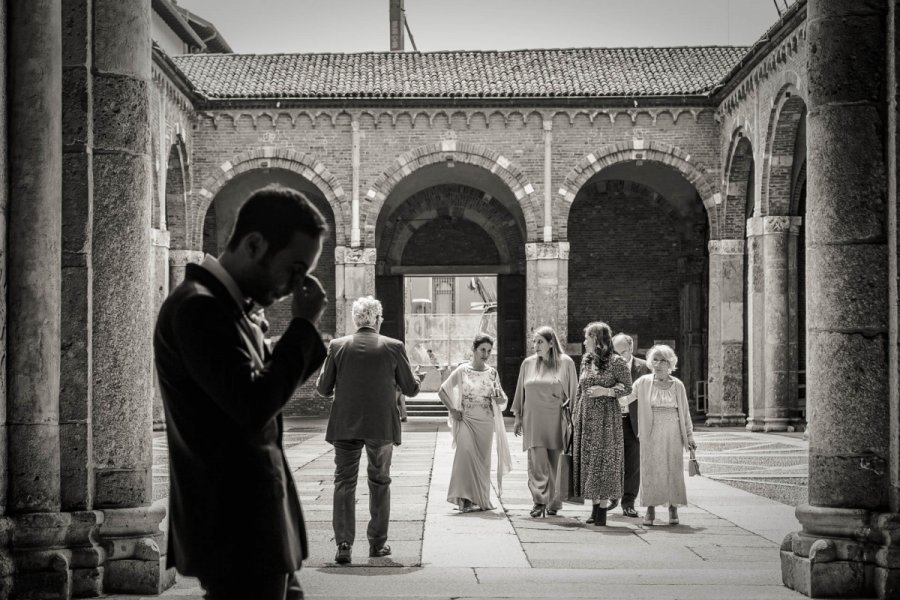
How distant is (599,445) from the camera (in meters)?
8.77

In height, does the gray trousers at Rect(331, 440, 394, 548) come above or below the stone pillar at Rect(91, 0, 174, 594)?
below

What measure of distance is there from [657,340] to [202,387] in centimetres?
2586

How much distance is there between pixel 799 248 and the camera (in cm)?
2297

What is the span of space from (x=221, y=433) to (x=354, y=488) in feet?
14.4

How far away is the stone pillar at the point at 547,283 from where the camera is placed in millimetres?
23172

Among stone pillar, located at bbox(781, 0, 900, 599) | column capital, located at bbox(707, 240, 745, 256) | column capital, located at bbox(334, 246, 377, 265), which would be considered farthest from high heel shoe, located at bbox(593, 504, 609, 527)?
column capital, located at bbox(334, 246, 377, 265)

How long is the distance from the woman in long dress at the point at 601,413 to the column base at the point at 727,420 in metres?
14.3

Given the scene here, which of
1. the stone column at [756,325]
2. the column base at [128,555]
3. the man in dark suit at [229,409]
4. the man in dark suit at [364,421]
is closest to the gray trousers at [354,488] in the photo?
the man in dark suit at [364,421]

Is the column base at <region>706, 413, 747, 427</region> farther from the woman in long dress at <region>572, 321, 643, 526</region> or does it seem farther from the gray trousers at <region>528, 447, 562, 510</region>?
the woman in long dress at <region>572, 321, 643, 526</region>

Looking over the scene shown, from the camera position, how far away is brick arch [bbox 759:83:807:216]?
19031mm

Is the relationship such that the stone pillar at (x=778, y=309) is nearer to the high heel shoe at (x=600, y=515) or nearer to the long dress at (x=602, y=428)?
the long dress at (x=602, y=428)

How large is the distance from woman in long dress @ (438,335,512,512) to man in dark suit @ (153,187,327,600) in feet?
22.1

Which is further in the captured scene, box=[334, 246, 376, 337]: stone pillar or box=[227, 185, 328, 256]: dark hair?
box=[334, 246, 376, 337]: stone pillar

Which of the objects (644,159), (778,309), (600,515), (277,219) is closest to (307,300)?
(277,219)
